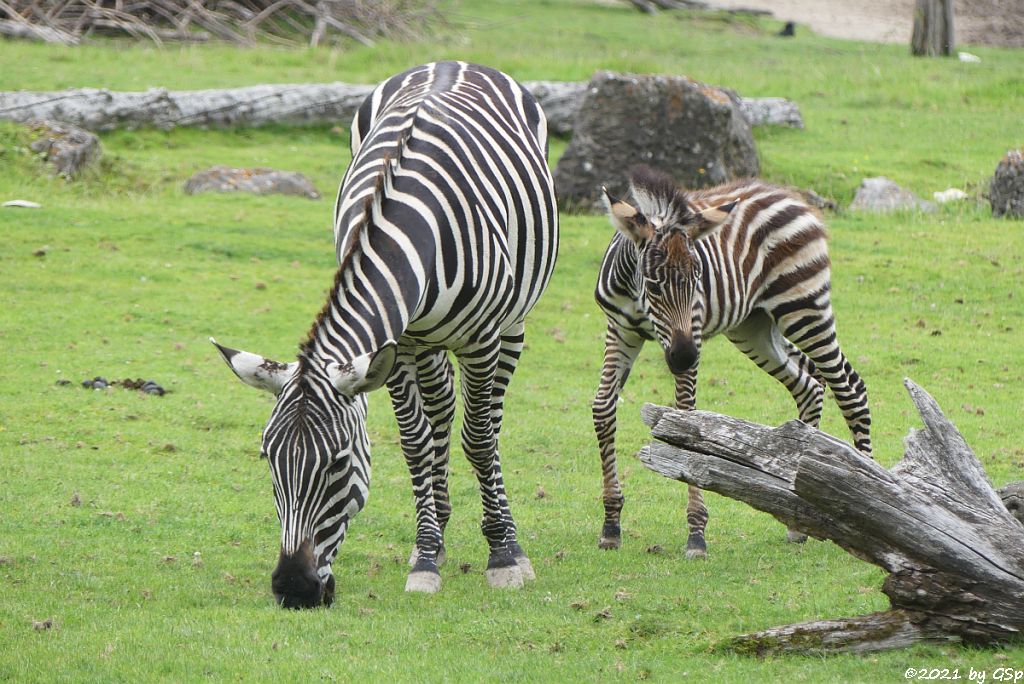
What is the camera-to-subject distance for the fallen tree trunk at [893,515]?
501 cm

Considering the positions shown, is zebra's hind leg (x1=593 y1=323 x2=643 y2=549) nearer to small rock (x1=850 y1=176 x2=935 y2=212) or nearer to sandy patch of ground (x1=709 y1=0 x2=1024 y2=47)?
small rock (x1=850 y1=176 x2=935 y2=212)

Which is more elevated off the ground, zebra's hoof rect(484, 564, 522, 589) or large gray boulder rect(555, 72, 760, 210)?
large gray boulder rect(555, 72, 760, 210)

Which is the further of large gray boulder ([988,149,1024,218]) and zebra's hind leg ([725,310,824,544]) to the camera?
large gray boulder ([988,149,1024,218])

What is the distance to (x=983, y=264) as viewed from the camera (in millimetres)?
14906

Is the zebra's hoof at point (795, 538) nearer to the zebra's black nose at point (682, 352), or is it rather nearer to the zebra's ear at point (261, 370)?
the zebra's black nose at point (682, 352)

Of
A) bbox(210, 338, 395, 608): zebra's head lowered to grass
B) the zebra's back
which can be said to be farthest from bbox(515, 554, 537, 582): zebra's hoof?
bbox(210, 338, 395, 608): zebra's head lowered to grass

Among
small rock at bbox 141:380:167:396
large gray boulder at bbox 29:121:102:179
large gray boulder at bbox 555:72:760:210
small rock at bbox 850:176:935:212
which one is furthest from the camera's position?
small rock at bbox 850:176:935:212

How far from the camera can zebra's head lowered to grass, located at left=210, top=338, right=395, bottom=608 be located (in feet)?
18.2

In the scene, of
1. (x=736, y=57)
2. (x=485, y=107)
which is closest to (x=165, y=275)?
(x=485, y=107)

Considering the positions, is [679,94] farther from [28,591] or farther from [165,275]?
[28,591]

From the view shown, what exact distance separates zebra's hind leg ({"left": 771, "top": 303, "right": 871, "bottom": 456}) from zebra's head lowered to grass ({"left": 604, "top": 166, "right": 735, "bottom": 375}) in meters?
1.06

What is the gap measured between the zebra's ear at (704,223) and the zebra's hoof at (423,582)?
2.66 m

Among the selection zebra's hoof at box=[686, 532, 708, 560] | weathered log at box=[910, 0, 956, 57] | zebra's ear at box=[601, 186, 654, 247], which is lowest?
zebra's hoof at box=[686, 532, 708, 560]

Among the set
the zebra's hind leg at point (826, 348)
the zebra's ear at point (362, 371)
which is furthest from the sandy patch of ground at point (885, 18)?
the zebra's ear at point (362, 371)
